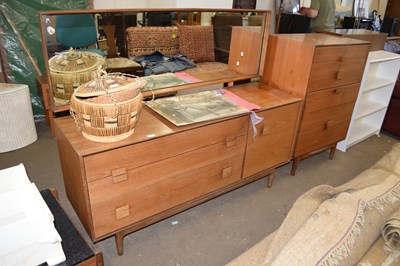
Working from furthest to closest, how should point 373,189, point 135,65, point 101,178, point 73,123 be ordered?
point 135,65 → point 73,123 → point 101,178 → point 373,189

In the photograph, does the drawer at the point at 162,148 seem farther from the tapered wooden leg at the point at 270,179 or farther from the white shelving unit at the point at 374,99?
the white shelving unit at the point at 374,99

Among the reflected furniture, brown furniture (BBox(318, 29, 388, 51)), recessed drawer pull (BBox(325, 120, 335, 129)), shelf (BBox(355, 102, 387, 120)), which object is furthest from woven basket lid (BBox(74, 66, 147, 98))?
shelf (BBox(355, 102, 387, 120))

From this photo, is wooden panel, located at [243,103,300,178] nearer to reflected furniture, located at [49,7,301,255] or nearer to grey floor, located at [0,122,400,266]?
reflected furniture, located at [49,7,301,255]

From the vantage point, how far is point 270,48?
2.12 m

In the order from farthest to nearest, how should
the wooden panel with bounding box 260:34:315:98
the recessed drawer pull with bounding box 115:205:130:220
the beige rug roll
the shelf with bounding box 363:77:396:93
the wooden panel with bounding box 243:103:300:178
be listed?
the shelf with bounding box 363:77:396:93 → the wooden panel with bounding box 260:34:315:98 → the wooden panel with bounding box 243:103:300:178 → the recessed drawer pull with bounding box 115:205:130:220 → the beige rug roll

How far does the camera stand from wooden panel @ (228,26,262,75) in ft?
6.78

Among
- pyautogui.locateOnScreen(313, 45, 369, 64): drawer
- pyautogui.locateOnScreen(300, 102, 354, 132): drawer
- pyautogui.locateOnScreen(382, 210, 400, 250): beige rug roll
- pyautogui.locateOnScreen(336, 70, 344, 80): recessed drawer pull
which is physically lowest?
pyautogui.locateOnScreen(300, 102, 354, 132): drawer

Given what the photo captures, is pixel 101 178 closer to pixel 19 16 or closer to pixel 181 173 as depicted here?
pixel 181 173

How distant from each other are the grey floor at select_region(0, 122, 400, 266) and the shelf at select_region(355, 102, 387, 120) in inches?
15.2

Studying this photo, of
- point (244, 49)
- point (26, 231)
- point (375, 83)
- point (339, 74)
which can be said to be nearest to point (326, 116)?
point (339, 74)

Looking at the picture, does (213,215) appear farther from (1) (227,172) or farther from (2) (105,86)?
(2) (105,86)

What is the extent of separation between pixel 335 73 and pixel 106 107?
5.39 feet

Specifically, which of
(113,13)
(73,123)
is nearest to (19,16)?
(113,13)

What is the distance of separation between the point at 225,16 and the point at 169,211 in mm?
1246
